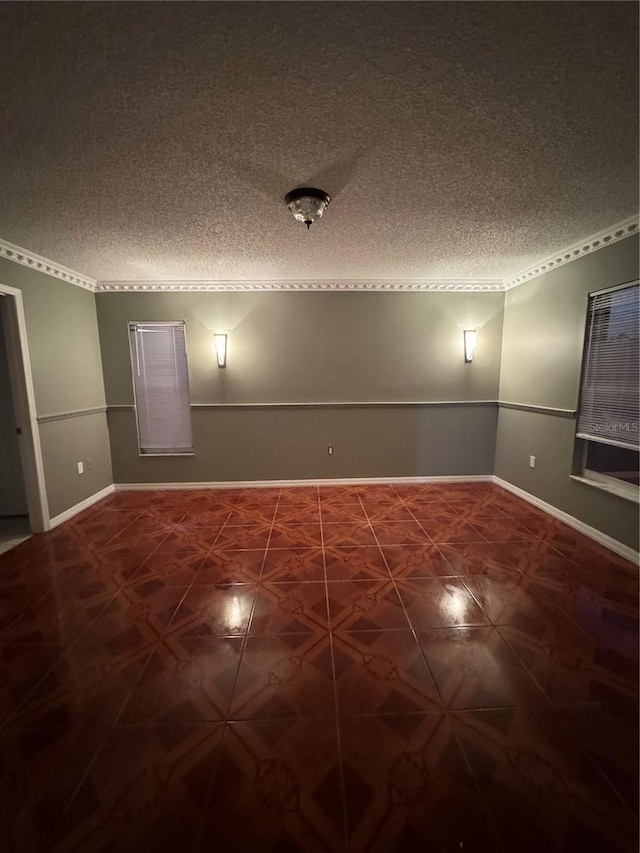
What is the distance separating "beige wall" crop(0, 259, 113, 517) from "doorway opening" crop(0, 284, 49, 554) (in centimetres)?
9

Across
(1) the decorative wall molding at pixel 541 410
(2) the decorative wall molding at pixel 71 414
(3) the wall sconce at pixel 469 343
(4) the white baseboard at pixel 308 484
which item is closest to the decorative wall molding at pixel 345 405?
(1) the decorative wall molding at pixel 541 410

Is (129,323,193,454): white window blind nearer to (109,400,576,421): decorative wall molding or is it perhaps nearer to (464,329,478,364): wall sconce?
(109,400,576,421): decorative wall molding

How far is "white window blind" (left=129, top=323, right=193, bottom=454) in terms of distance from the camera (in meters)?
3.81

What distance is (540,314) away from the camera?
3279 millimetres

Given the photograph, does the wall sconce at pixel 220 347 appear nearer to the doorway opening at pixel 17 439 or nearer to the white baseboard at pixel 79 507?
the doorway opening at pixel 17 439

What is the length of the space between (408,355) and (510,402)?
1359 millimetres

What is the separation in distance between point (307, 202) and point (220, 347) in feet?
7.14

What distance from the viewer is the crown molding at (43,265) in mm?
2604

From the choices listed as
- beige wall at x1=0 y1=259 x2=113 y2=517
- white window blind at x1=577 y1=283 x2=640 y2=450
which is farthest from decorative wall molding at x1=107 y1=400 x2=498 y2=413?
white window blind at x1=577 y1=283 x2=640 y2=450

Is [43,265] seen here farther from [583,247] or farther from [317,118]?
[583,247]

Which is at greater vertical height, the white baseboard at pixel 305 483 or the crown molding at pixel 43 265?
the crown molding at pixel 43 265

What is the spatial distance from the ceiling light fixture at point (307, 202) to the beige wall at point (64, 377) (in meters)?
2.55

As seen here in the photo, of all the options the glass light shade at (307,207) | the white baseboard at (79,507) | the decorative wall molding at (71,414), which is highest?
the glass light shade at (307,207)

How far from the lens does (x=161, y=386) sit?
3891mm
